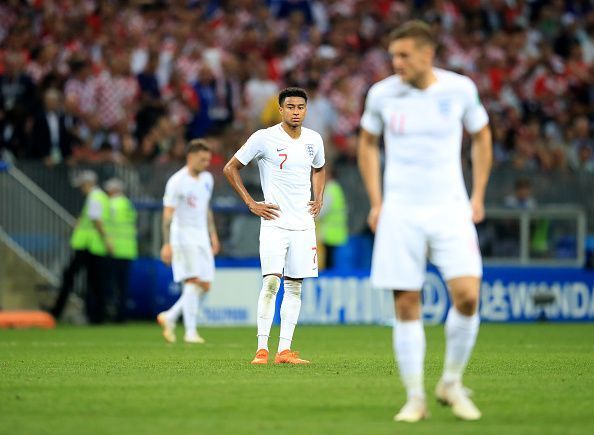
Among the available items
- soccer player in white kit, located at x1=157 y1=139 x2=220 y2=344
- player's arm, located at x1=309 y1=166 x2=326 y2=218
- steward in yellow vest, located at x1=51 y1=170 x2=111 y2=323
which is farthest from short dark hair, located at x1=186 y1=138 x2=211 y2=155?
steward in yellow vest, located at x1=51 y1=170 x2=111 y2=323

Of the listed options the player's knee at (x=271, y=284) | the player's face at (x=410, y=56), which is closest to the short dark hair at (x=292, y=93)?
the player's knee at (x=271, y=284)

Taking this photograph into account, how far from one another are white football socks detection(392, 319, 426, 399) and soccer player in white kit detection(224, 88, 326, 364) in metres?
4.63

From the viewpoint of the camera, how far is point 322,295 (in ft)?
74.7

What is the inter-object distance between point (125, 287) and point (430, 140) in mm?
15062

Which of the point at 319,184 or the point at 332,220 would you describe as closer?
the point at 319,184

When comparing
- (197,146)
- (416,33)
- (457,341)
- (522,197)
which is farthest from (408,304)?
(522,197)

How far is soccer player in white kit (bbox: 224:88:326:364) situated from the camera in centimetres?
1288

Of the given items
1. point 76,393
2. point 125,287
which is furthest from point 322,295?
point 76,393

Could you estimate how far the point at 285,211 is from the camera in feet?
42.6

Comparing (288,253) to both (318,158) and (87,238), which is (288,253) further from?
(87,238)

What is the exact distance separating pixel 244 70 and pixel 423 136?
1606 centimetres

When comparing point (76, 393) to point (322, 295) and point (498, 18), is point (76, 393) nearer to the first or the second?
point (322, 295)

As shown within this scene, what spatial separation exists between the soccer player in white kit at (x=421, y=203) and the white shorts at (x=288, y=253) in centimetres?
458

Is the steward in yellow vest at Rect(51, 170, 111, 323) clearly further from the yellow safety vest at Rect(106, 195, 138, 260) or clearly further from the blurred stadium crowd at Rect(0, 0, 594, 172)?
the blurred stadium crowd at Rect(0, 0, 594, 172)
